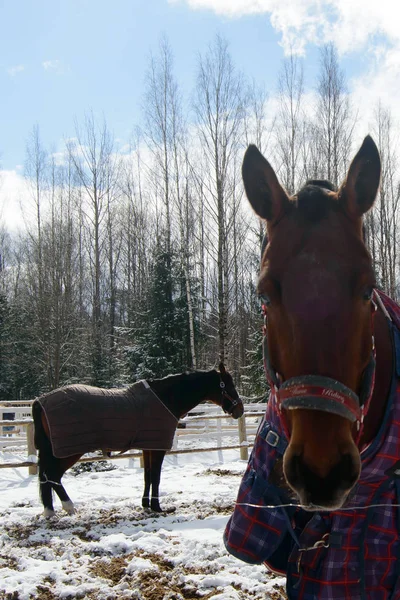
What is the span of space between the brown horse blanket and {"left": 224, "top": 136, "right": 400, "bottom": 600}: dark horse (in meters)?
4.16

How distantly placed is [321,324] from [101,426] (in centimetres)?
500

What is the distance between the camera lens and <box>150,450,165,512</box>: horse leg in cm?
576

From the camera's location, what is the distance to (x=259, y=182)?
5.41 feet

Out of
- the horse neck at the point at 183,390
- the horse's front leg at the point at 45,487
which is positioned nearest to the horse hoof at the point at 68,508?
the horse's front leg at the point at 45,487

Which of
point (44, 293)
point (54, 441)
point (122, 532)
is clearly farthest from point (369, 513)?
point (44, 293)

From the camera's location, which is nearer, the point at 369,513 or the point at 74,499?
the point at 369,513

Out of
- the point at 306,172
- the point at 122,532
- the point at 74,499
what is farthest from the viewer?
the point at 306,172

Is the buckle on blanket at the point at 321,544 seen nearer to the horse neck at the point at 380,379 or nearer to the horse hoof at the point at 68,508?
the horse neck at the point at 380,379

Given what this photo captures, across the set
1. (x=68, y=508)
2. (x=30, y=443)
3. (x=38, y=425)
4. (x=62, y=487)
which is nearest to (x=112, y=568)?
(x=68, y=508)

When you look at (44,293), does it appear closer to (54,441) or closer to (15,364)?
(15,364)

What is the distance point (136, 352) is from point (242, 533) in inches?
621

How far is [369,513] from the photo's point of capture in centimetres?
161

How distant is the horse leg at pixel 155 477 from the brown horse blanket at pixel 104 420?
0.22 metres

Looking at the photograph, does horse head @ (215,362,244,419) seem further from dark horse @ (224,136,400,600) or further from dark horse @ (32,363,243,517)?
dark horse @ (224,136,400,600)
